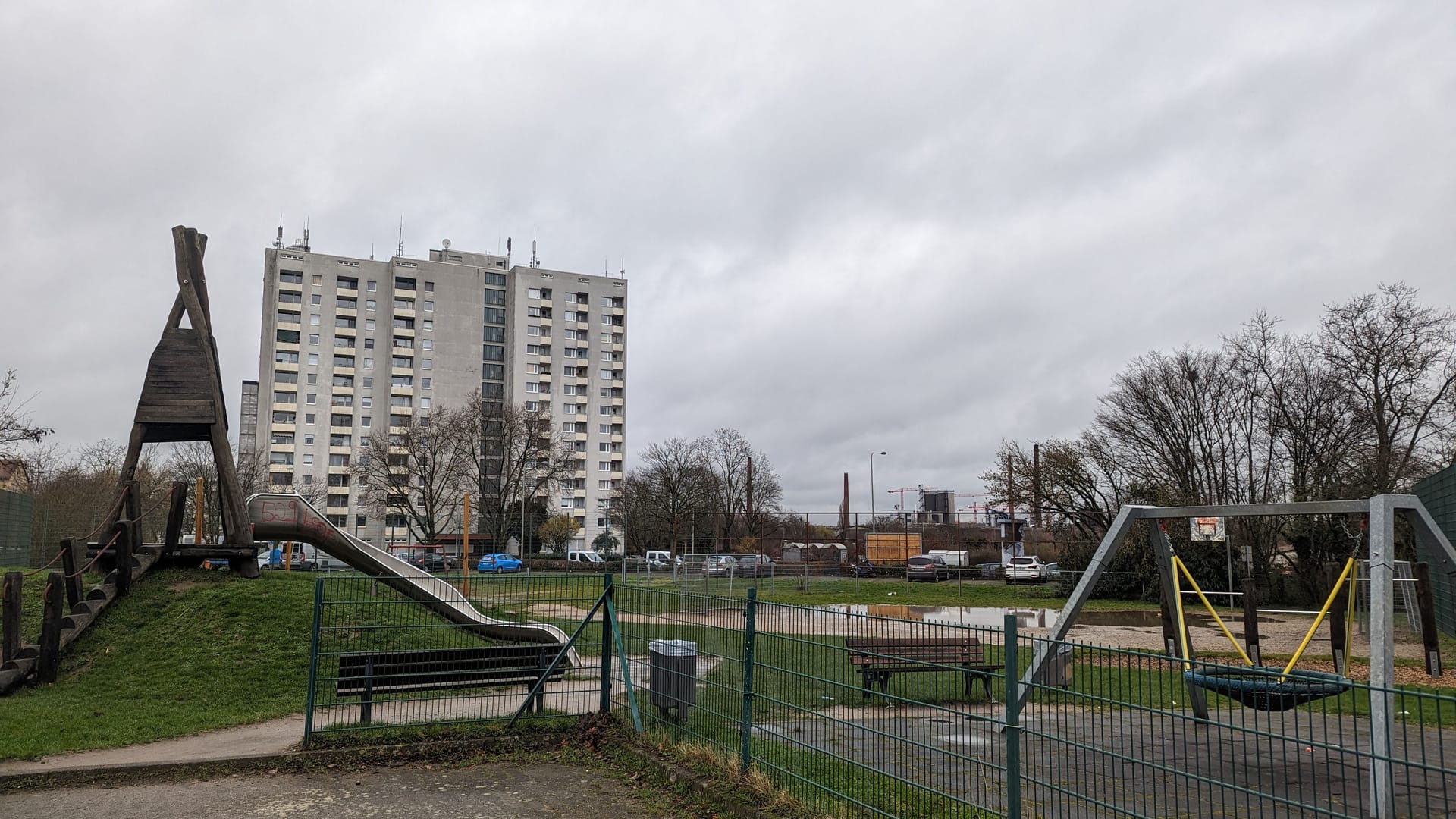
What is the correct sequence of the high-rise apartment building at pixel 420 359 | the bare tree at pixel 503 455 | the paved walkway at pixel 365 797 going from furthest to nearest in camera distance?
the high-rise apartment building at pixel 420 359 < the bare tree at pixel 503 455 < the paved walkway at pixel 365 797

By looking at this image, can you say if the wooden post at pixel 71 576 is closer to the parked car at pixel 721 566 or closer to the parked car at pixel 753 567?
the parked car at pixel 721 566

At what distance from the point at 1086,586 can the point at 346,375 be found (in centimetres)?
9444

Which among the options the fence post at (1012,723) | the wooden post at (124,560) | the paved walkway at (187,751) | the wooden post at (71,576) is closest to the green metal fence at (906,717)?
the fence post at (1012,723)

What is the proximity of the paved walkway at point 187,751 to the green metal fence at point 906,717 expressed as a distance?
1.59 ft

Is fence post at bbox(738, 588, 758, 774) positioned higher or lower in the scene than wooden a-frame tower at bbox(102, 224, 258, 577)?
lower

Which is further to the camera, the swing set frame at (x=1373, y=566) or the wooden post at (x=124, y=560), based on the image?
the wooden post at (x=124, y=560)

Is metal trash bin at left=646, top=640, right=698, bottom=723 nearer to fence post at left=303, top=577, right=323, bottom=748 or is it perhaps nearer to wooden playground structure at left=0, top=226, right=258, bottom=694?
fence post at left=303, top=577, right=323, bottom=748

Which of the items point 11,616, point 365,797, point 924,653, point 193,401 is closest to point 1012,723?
point 365,797

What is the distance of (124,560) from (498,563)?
42089 mm

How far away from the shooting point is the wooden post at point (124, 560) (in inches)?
594

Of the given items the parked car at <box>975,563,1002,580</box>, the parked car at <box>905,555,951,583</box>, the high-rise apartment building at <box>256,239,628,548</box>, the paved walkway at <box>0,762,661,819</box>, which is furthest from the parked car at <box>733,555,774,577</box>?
the high-rise apartment building at <box>256,239,628,548</box>

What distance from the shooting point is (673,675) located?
9016 millimetres

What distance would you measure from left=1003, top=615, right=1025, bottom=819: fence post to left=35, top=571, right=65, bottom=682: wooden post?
12.3 m

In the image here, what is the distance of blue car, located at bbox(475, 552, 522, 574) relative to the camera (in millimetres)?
54312
